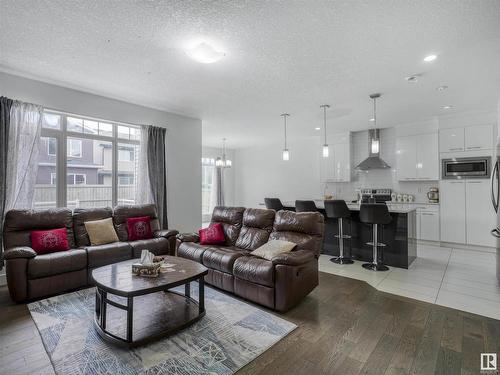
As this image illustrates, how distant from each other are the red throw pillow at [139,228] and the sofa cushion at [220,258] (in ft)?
4.50

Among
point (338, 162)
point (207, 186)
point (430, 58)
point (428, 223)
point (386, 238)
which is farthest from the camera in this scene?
point (207, 186)

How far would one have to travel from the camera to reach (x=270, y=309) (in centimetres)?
281

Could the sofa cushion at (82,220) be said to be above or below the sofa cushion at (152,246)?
above

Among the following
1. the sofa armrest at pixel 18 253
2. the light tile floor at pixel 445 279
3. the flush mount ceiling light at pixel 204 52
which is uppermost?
the flush mount ceiling light at pixel 204 52

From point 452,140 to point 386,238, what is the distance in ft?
9.26

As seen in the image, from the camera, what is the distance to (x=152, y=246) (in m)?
3.96

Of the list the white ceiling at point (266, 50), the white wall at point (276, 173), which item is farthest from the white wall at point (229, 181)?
the white ceiling at point (266, 50)

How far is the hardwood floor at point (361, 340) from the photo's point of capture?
75.5 inches

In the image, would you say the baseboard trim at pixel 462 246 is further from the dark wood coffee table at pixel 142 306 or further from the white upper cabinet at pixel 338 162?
the dark wood coffee table at pixel 142 306

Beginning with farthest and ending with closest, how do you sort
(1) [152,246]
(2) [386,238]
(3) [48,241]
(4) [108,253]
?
(2) [386,238] → (1) [152,246] → (4) [108,253] → (3) [48,241]

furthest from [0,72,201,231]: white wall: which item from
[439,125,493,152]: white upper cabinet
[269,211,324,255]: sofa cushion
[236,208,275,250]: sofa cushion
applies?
[439,125,493,152]: white upper cabinet

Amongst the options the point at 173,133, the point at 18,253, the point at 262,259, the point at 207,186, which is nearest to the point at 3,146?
the point at 18,253

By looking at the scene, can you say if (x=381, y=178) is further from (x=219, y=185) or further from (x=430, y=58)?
(x=219, y=185)

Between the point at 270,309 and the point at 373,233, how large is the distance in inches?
96.2
